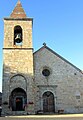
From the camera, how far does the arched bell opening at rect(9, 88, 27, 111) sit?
3120 cm

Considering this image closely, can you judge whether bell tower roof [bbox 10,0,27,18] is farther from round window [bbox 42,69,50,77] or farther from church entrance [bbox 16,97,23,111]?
church entrance [bbox 16,97,23,111]

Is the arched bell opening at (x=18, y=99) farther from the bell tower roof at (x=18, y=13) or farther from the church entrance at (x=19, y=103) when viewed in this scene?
the bell tower roof at (x=18, y=13)

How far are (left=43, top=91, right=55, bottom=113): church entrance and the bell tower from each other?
2118 mm

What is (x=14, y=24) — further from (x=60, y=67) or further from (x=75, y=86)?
(x=75, y=86)

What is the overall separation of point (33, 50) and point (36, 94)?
5541 mm

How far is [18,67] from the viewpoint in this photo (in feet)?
104

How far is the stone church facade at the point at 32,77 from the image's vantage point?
30938 millimetres

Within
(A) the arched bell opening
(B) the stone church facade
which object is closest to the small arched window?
(B) the stone church facade

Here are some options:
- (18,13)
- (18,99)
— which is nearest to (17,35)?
(18,13)

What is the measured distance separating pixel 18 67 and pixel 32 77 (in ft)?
6.91

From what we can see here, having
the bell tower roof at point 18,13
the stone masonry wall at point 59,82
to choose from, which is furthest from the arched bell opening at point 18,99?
the bell tower roof at point 18,13

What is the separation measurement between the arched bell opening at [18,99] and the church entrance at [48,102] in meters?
2.53

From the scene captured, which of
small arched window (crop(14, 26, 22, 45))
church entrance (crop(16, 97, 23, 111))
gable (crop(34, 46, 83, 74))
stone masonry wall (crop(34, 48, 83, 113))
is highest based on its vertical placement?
small arched window (crop(14, 26, 22, 45))

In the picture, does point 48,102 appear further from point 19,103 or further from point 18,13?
point 18,13
